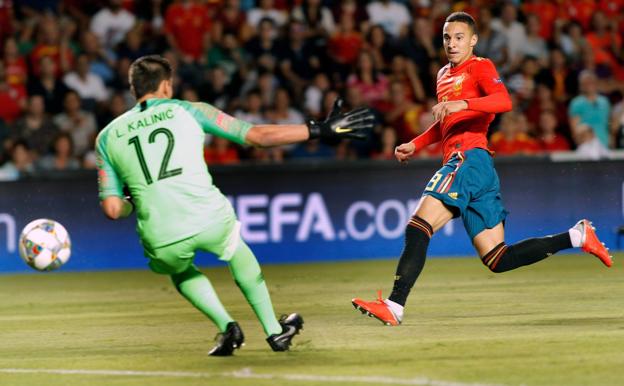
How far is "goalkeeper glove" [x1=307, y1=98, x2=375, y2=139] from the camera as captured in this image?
7.27 m

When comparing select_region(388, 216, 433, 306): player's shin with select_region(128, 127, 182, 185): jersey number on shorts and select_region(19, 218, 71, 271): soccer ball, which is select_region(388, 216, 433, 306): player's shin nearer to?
select_region(128, 127, 182, 185): jersey number on shorts

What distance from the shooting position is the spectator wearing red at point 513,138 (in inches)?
660

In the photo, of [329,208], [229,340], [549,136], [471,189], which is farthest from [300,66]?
[229,340]

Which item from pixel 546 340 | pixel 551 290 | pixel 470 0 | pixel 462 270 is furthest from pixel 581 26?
pixel 546 340

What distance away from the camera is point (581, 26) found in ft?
66.1

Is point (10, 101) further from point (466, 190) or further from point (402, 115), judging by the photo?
point (466, 190)

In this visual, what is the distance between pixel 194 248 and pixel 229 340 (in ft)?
2.09

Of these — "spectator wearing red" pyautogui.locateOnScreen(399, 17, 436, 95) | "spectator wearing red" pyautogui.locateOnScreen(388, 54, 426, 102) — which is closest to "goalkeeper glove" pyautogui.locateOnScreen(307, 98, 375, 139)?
"spectator wearing red" pyautogui.locateOnScreen(388, 54, 426, 102)

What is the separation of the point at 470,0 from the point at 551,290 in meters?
9.13

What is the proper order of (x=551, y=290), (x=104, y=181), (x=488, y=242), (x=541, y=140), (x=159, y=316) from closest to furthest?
(x=104, y=181) < (x=488, y=242) < (x=159, y=316) < (x=551, y=290) < (x=541, y=140)

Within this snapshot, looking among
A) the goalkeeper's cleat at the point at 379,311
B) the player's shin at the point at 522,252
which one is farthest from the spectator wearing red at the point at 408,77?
the goalkeeper's cleat at the point at 379,311

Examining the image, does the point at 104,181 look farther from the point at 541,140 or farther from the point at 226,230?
the point at 541,140

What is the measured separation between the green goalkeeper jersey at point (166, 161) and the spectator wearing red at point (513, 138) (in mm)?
9736

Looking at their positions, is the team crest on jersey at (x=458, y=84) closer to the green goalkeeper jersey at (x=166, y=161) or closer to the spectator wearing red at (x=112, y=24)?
the green goalkeeper jersey at (x=166, y=161)
